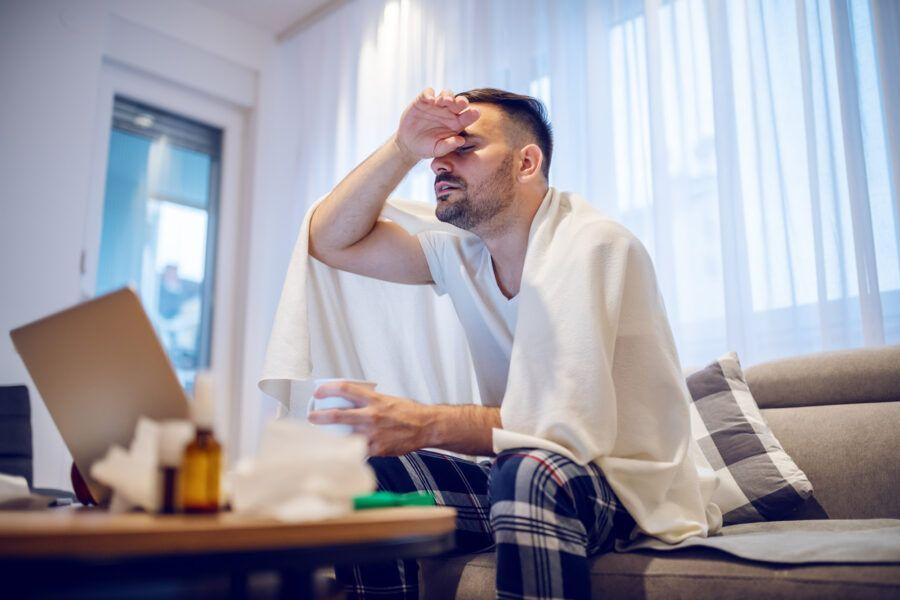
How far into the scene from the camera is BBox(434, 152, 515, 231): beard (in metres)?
1.61

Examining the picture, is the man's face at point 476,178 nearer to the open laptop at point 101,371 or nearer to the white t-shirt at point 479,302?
the white t-shirt at point 479,302

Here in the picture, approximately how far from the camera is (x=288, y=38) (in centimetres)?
396

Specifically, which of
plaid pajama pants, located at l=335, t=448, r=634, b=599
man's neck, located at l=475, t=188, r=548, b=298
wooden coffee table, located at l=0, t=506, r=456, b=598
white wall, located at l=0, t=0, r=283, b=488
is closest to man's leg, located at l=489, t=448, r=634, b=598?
plaid pajama pants, located at l=335, t=448, r=634, b=599

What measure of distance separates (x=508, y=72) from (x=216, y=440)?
2378 mm

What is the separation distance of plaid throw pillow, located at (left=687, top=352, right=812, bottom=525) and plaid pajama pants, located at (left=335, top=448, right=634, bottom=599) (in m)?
0.47

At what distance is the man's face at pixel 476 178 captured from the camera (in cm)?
162

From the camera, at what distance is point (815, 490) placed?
156cm

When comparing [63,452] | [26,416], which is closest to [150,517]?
[26,416]

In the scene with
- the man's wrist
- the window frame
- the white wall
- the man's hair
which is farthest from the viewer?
the window frame

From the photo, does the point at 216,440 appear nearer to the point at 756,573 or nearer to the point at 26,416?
the point at 756,573

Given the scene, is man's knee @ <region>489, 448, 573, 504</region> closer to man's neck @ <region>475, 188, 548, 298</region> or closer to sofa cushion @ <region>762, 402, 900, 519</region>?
man's neck @ <region>475, 188, 548, 298</region>

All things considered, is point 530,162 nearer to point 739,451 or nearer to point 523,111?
point 523,111

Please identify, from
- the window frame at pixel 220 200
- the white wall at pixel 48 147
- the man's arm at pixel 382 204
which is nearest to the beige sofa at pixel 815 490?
the man's arm at pixel 382 204

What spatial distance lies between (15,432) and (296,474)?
2196 millimetres
